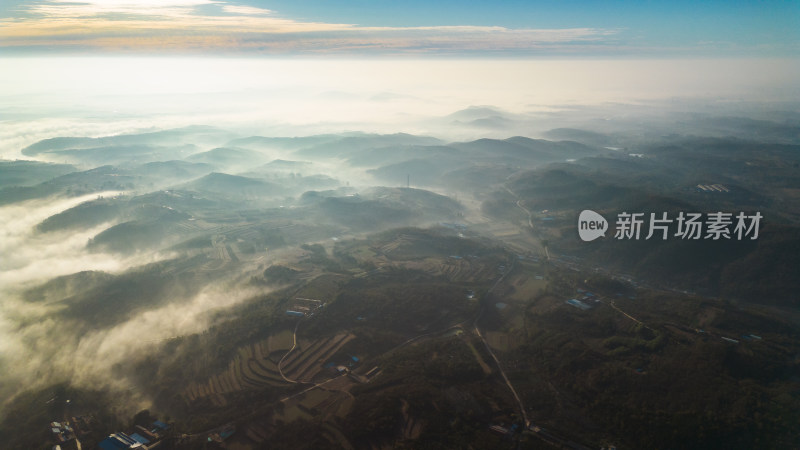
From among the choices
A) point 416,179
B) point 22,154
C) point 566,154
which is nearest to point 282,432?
point 416,179

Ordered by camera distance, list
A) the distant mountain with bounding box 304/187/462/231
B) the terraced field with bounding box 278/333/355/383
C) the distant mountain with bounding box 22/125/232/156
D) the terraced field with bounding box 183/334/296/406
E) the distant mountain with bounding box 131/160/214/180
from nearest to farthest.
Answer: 1. the terraced field with bounding box 183/334/296/406
2. the terraced field with bounding box 278/333/355/383
3. the distant mountain with bounding box 304/187/462/231
4. the distant mountain with bounding box 131/160/214/180
5. the distant mountain with bounding box 22/125/232/156

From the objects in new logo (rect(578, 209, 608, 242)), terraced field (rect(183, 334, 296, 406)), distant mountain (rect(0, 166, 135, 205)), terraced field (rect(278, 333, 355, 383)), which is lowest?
terraced field (rect(183, 334, 296, 406))

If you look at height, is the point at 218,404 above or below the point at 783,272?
below

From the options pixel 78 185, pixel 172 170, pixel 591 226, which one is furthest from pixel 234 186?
pixel 591 226

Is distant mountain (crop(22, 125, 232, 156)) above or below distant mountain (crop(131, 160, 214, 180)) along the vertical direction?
above

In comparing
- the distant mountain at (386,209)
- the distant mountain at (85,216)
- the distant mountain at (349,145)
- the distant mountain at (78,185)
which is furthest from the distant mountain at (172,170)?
the distant mountain at (386,209)

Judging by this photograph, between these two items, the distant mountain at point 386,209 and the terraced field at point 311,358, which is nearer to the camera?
the terraced field at point 311,358

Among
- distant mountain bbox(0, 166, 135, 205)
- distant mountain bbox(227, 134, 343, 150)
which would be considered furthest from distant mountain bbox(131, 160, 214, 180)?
distant mountain bbox(227, 134, 343, 150)

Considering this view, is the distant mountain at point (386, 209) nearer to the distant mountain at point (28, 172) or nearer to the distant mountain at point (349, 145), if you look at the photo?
the distant mountain at point (349, 145)

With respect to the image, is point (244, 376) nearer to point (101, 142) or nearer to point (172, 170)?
point (172, 170)

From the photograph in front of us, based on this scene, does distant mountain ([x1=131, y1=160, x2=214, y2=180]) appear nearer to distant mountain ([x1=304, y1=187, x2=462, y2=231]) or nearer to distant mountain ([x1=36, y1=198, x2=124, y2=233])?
distant mountain ([x1=36, y1=198, x2=124, y2=233])

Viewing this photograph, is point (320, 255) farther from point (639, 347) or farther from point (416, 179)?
point (416, 179)
